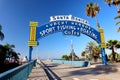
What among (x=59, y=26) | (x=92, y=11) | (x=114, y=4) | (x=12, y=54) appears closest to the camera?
(x=59, y=26)

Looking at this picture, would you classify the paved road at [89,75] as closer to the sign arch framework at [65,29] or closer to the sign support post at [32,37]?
the sign support post at [32,37]

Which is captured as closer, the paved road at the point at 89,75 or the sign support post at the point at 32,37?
the paved road at the point at 89,75

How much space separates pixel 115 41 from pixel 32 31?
35.7 meters

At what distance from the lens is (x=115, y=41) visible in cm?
5434

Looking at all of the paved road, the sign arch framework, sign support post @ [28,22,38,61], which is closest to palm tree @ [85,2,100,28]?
the sign arch framework

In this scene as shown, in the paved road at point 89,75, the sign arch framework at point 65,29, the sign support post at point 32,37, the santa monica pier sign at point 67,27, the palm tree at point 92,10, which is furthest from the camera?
the palm tree at point 92,10

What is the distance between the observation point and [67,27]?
2789 cm

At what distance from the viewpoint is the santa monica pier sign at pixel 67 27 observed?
1050 inches

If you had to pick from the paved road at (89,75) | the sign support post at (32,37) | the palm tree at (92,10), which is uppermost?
the palm tree at (92,10)

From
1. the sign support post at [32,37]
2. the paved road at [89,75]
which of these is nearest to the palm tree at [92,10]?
the sign support post at [32,37]

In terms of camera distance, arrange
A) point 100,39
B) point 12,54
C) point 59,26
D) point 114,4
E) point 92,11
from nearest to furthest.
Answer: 1. point 59,26
2. point 100,39
3. point 114,4
4. point 92,11
5. point 12,54

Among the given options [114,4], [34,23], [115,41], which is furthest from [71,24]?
[115,41]

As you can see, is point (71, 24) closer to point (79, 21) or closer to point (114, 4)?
point (79, 21)

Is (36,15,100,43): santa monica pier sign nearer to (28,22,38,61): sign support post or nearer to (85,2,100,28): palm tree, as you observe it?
(28,22,38,61): sign support post
